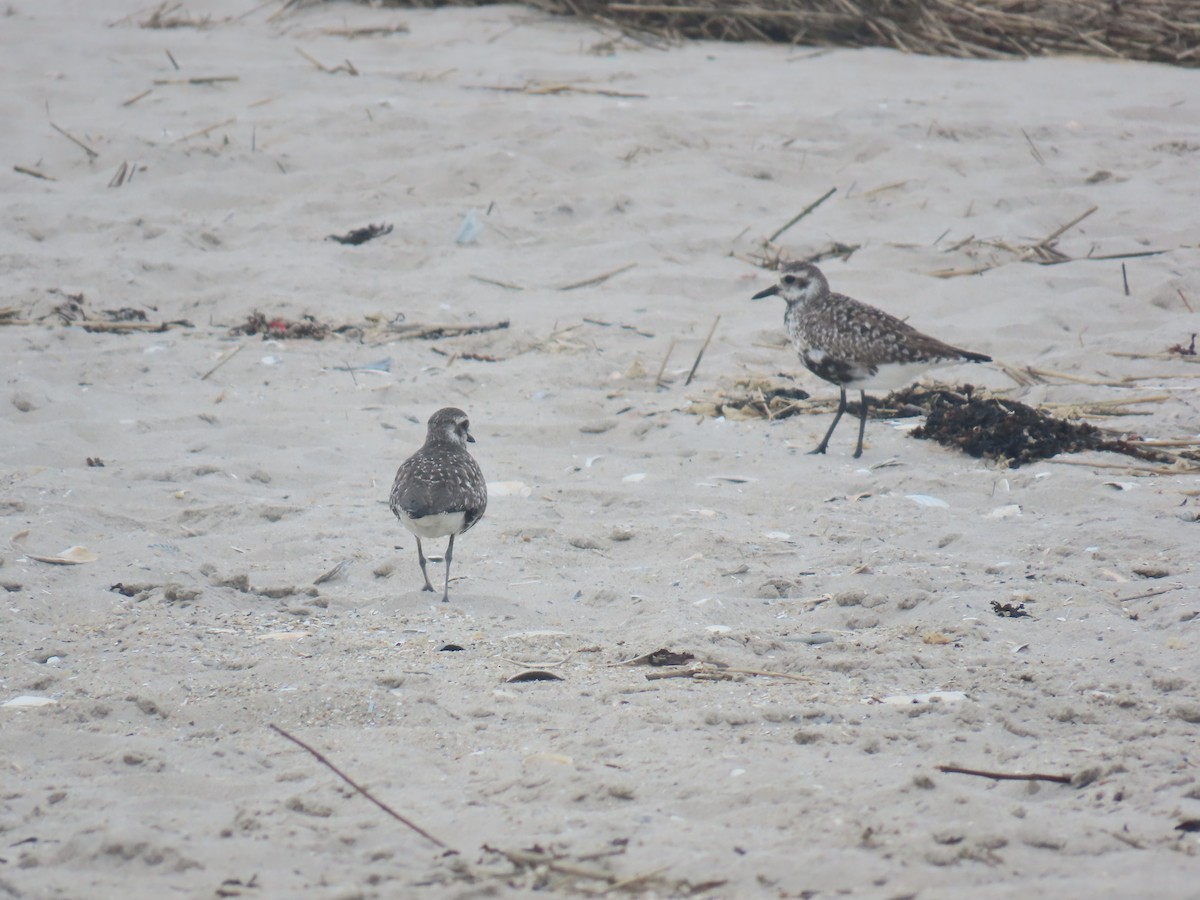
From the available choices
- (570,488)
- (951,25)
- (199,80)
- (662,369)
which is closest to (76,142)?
(199,80)

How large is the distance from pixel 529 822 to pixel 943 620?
1.98 metres

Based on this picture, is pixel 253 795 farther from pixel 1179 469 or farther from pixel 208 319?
pixel 208 319

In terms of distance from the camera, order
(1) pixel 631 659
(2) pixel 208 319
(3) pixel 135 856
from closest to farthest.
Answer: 1. (3) pixel 135 856
2. (1) pixel 631 659
3. (2) pixel 208 319

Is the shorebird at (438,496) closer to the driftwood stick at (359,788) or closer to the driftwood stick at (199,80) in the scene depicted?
the driftwood stick at (359,788)

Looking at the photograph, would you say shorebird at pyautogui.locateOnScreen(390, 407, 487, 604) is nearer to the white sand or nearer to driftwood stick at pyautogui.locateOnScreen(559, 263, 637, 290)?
the white sand

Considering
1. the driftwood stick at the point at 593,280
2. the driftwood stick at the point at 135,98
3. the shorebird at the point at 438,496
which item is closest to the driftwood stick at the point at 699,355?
the driftwood stick at the point at 593,280

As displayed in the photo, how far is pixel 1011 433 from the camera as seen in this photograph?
648 cm

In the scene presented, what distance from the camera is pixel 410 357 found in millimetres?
7867

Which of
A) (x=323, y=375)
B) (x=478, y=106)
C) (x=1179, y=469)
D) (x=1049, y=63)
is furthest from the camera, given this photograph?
(x=1049, y=63)

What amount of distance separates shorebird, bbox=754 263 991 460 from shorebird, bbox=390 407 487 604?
220cm

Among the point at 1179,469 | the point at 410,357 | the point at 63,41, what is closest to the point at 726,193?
the point at 410,357

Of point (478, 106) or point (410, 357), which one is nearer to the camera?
point (410, 357)

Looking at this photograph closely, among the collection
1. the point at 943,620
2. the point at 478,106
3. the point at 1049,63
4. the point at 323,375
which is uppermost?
the point at 1049,63

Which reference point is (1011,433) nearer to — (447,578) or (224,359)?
(447,578)
